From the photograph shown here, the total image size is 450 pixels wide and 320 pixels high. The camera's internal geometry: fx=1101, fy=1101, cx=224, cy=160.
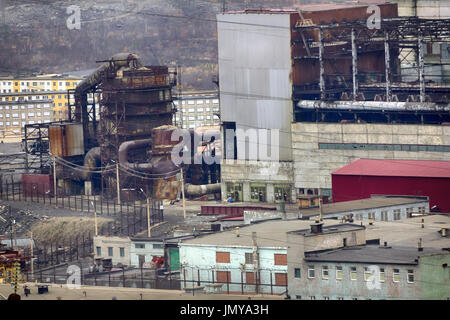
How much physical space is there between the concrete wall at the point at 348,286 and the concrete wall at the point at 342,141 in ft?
76.7

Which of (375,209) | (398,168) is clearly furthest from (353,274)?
(398,168)

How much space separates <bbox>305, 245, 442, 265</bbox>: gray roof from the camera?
36094mm

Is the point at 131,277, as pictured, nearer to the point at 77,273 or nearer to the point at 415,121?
the point at 77,273

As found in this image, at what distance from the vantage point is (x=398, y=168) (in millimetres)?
57875

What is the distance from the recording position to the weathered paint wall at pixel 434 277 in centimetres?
3497

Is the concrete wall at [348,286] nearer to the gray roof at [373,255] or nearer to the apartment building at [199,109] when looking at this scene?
the gray roof at [373,255]

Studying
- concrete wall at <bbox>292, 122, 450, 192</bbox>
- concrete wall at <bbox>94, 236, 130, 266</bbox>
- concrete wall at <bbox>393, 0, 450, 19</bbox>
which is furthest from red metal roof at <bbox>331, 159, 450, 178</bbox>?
concrete wall at <bbox>393, 0, 450, 19</bbox>

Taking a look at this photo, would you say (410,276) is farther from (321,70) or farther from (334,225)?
(321,70)

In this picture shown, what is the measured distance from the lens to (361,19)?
66.8 meters

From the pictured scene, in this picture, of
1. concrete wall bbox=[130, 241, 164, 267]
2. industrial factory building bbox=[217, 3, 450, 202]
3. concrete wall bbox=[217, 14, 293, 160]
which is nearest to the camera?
concrete wall bbox=[130, 241, 164, 267]

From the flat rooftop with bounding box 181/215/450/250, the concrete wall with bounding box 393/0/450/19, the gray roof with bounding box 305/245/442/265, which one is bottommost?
the flat rooftop with bounding box 181/215/450/250

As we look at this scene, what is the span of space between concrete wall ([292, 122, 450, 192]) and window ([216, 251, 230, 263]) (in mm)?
20237

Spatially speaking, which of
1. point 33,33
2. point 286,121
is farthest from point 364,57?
point 33,33

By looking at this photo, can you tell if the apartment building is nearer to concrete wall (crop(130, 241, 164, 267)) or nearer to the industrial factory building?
the industrial factory building
